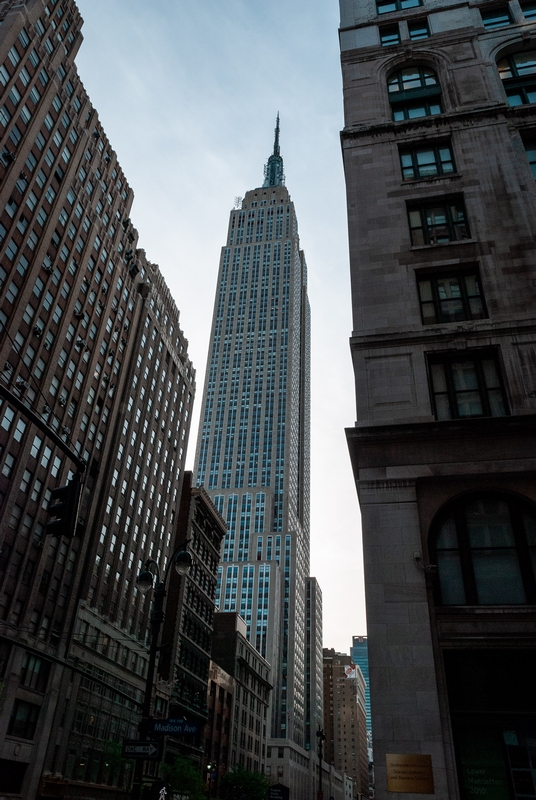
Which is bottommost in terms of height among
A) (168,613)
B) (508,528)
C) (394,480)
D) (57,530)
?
(57,530)

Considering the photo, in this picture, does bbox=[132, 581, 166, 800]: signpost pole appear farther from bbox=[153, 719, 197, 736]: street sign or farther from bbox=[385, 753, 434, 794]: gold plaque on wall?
bbox=[385, 753, 434, 794]: gold plaque on wall

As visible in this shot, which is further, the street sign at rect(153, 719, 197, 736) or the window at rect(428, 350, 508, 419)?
the window at rect(428, 350, 508, 419)

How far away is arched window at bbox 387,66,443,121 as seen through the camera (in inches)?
1163

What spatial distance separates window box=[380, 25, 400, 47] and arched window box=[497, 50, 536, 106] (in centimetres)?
621

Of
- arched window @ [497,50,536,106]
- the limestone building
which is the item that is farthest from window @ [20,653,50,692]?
arched window @ [497,50,536,106]

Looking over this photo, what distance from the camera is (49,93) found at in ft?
199

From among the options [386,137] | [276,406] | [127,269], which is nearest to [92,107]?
[127,269]

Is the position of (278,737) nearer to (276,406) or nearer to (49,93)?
(276,406)

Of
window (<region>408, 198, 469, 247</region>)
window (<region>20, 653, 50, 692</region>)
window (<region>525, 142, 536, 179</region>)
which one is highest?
window (<region>525, 142, 536, 179</region>)

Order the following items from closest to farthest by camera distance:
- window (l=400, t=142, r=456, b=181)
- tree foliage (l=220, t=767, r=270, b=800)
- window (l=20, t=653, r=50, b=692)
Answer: window (l=400, t=142, r=456, b=181) → window (l=20, t=653, r=50, b=692) → tree foliage (l=220, t=767, r=270, b=800)

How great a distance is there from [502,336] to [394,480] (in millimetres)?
6811

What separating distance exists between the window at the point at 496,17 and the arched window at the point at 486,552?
27.3 m

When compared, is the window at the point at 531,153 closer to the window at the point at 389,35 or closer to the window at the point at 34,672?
the window at the point at 389,35

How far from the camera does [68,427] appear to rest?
190 ft
